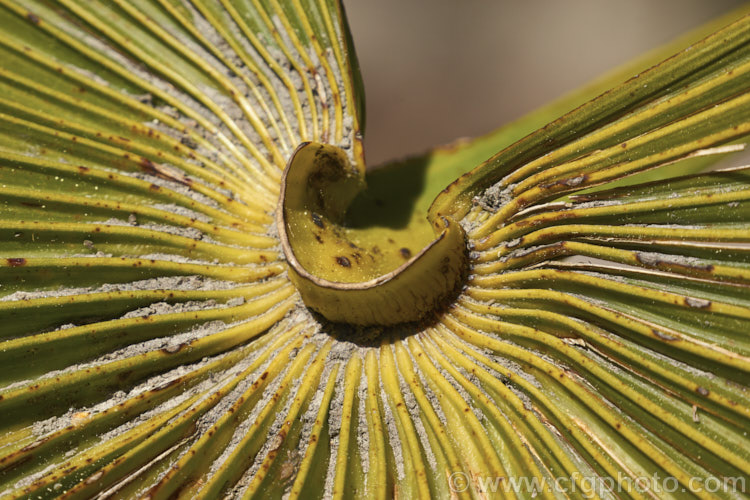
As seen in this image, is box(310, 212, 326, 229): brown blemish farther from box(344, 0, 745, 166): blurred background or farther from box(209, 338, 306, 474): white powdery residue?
box(344, 0, 745, 166): blurred background

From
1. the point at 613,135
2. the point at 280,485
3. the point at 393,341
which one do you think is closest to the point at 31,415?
the point at 280,485

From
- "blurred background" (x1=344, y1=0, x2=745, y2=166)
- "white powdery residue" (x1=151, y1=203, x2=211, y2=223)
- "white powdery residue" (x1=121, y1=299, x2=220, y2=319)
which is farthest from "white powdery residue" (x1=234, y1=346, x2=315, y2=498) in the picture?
"blurred background" (x1=344, y1=0, x2=745, y2=166)

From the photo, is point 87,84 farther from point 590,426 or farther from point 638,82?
point 590,426

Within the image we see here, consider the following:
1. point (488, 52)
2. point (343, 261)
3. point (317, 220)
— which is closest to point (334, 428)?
point (343, 261)

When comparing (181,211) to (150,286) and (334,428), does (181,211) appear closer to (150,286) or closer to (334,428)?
(150,286)

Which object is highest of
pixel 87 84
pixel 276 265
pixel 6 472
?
pixel 87 84

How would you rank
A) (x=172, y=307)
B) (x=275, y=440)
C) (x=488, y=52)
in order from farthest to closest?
(x=488, y=52), (x=172, y=307), (x=275, y=440)
